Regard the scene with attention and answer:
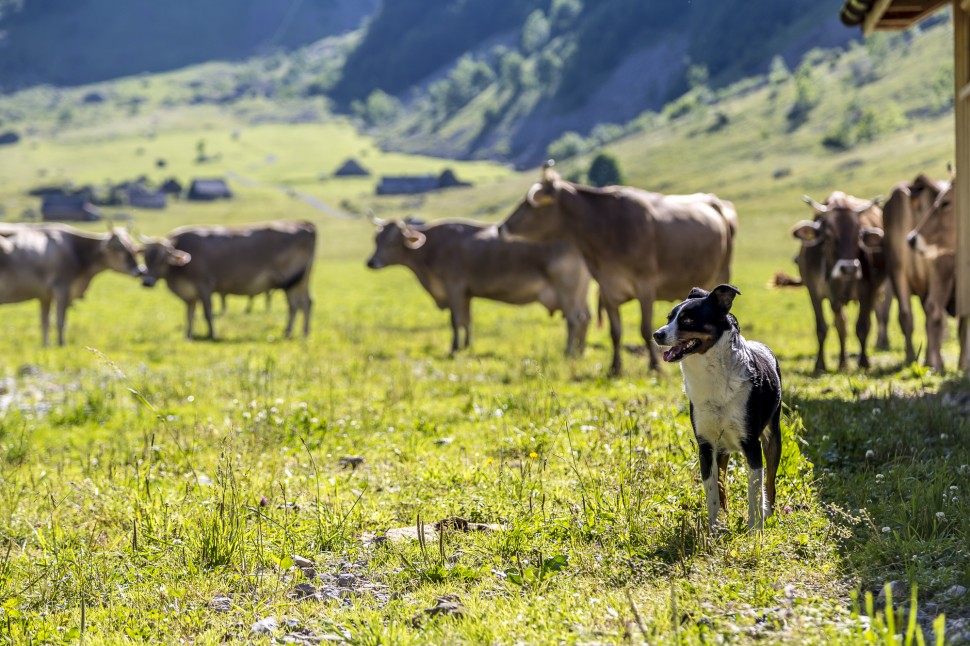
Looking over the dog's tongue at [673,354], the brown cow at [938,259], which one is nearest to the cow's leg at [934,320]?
the brown cow at [938,259]

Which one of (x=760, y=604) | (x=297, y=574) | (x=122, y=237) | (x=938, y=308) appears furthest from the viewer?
(x=122, y=237)

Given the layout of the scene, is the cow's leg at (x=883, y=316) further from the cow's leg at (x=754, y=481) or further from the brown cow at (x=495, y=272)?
the cow's leg at (x=754, y=481)

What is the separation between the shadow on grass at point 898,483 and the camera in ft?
18.2

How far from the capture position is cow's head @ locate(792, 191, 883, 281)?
534 inches

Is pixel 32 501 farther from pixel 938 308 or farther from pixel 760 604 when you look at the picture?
pixel 938 308

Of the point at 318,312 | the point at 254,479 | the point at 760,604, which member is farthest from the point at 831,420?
the point at 318,312

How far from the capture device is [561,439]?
29.8 ft

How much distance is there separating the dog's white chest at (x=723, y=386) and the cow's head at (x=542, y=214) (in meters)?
8.40

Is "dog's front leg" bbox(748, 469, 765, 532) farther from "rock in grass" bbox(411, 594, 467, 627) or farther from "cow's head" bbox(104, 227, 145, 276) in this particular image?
"cow's head" bbox(104, 227, 145, 276)

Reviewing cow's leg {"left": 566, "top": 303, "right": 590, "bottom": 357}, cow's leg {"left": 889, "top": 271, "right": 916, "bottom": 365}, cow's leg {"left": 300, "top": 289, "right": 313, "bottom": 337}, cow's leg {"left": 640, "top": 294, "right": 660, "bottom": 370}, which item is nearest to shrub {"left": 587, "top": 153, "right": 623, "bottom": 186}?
cow's leg {"left": 300, "top": 289, "right": 313, "bottom": 337}

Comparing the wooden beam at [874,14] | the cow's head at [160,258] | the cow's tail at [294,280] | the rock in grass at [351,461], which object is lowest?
the rock in grass at [351,461]

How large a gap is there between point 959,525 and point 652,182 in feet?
458

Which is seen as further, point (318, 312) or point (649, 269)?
point (318, 312)

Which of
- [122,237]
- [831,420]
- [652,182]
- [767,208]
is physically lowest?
[831,420]
